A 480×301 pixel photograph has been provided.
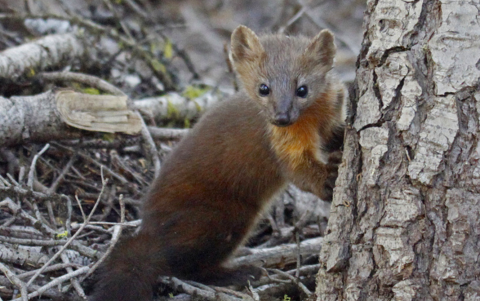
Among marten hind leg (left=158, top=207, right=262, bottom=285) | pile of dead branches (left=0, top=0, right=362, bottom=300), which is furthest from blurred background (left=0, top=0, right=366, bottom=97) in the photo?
marten hind leg (left=158, top=207, right=262, bottom=285)

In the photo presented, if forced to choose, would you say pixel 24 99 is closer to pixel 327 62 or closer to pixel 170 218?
pixel 170 218

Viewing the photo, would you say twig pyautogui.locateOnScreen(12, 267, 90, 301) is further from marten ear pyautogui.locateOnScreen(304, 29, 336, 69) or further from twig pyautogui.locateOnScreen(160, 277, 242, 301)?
marten ear pyautogui.locateOnScreen(304, 29, 336, 69)

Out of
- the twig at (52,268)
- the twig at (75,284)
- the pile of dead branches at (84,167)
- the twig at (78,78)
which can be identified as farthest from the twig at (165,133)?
the twig at (52,268)

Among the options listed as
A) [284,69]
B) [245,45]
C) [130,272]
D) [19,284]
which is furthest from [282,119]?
[19,284]

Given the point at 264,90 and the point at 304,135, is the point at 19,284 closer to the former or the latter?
the point at 264,90

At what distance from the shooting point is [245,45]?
5121 mm

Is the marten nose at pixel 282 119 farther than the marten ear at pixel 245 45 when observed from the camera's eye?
No

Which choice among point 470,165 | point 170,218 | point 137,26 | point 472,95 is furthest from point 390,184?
point 137,26

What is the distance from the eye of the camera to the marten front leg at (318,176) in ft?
14.7

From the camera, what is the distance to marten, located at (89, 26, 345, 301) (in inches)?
177

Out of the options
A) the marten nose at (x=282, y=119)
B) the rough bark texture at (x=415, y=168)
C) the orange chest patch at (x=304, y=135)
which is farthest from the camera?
the orange chest patch at (x=304, y=135)

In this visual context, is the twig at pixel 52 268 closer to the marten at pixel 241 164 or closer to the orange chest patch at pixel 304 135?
the marten at pixel 241 164

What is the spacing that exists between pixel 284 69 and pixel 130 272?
211 centimetres

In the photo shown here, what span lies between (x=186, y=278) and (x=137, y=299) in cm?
68
